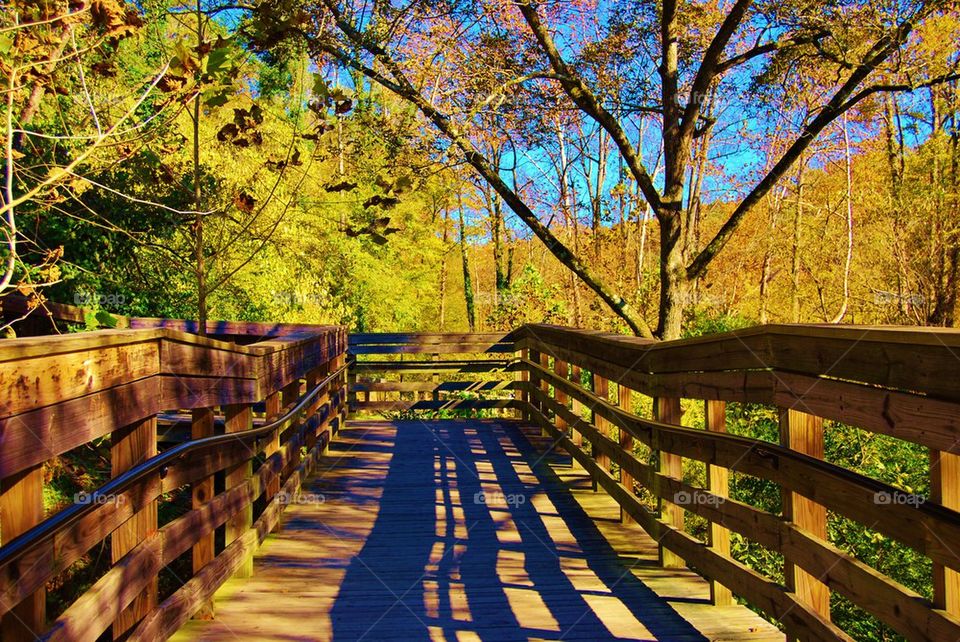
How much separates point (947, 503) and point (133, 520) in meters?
2.71

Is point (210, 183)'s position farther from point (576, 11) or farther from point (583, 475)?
point (583, 475)

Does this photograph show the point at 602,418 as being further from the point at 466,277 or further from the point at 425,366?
the point at 466,277

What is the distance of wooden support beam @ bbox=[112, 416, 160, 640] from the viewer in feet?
9.61

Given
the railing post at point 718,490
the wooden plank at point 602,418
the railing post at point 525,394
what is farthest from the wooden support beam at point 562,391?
the railing post at point 718,490

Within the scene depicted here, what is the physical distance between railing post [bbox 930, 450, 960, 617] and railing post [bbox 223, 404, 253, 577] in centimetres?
338

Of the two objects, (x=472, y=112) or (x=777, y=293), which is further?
(x=777, y=293)

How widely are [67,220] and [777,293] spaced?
29.3 meters

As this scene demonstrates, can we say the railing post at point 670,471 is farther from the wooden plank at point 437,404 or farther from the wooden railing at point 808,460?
the wooden plank at point 437,404

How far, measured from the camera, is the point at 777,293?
33.8m

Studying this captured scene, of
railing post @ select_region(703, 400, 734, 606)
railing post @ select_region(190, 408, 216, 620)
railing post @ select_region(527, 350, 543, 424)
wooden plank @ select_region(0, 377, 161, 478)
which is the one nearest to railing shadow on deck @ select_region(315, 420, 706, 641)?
railing post @ select_region(703, 400, 734, 606)

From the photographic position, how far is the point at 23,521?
219 centimetres

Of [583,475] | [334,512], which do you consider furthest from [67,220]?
[583,475]

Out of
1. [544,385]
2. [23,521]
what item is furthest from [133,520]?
[544,385]

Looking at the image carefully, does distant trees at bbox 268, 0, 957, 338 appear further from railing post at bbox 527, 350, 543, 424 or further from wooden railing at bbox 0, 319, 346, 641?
wooden railing at bbox 0, 319, 346, 641
